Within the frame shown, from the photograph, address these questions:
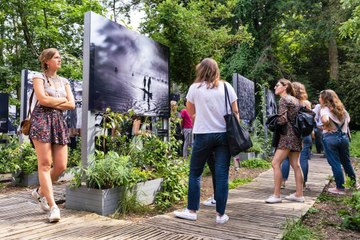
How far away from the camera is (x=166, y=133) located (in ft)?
19.1

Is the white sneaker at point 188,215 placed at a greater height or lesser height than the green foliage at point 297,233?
greater

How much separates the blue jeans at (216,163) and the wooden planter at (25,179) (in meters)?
3.53

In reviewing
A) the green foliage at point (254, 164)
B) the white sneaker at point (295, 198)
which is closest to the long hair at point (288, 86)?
the white sneaker at point (295, 198)

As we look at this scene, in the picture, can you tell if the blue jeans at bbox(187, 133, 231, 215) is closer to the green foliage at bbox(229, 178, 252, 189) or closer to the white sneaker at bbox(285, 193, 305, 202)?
the white sneaker at bbox(285, 193, 305, 202)

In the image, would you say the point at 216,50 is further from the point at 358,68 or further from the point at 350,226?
the point at 358,68

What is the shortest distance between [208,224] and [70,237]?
4.47ft

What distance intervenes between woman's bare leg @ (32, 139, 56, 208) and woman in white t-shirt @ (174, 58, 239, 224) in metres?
1.42

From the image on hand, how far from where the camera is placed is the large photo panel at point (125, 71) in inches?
161

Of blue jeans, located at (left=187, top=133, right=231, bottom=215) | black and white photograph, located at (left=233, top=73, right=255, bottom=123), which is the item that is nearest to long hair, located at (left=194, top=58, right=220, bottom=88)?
blue jeans, located at (left=187, top=133, right=231, bottom=215)

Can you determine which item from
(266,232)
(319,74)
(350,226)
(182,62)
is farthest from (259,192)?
(319,74)

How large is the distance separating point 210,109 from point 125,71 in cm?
177

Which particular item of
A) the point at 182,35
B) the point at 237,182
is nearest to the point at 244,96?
the point at 182,35

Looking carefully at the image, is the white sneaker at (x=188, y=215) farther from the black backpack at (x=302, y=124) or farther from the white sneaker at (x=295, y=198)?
the black backpack at (x=302, y=124)

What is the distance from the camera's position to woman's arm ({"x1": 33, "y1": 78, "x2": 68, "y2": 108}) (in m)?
3.29
